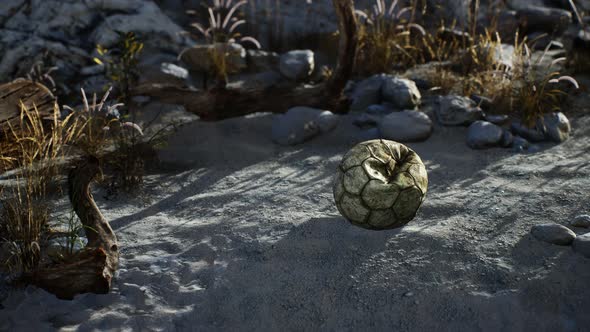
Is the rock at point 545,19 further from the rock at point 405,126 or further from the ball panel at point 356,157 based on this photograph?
the ball panel at point 356,157

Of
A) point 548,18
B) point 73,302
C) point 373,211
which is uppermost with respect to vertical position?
point 548,18

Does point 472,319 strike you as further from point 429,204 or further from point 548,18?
point 548,18

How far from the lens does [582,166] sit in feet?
14.3

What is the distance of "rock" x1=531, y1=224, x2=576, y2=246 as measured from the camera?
11.0ft

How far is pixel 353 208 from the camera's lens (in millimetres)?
3520

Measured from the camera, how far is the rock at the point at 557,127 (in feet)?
16.0

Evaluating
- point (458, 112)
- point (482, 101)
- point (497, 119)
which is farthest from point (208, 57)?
point (497, 119)

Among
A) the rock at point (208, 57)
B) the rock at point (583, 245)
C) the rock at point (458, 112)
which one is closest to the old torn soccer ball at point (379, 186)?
Answer: the rock at point (583, 245)

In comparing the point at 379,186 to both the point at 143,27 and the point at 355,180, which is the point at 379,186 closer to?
the point at 355,180

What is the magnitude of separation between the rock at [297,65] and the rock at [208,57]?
1.61 feet

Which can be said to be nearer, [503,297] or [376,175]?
[503,297]

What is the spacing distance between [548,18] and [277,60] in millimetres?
3333

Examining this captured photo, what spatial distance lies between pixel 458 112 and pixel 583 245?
85.0 inches

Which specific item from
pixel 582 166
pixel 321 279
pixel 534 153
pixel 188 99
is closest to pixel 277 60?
pixel 188 99
